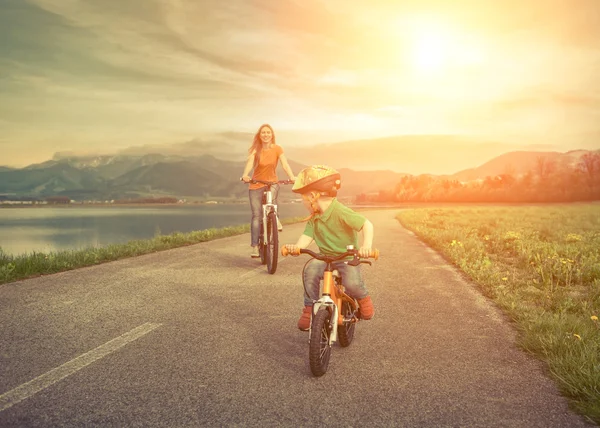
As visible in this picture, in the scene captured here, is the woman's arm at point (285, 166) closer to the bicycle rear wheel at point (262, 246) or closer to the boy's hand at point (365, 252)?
the bicycle rear wheel at point (262, 246)

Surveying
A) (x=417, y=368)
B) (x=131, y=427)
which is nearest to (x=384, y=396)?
(x=417, y=368)

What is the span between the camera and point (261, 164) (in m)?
9.63

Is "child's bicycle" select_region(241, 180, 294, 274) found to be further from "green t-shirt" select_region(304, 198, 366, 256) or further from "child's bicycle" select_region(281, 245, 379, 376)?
"green t-shirt" select_region(304, 198, 366, 256)

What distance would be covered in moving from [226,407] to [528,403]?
7.23 feet

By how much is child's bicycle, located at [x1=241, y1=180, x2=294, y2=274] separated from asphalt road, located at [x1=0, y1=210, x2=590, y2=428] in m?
1.29

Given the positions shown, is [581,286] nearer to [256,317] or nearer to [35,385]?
[256,317]

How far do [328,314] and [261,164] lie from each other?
5.95m

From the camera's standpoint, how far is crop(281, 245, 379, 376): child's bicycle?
381 centimetres

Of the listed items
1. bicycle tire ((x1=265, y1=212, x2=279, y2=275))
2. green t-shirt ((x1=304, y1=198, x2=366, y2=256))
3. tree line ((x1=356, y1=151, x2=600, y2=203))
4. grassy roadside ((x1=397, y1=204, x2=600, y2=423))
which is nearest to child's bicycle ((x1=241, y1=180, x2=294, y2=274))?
bicycle tire ((x1=265, y1=212, x2=279, y2=275))

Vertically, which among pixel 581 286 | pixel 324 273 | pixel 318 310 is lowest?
pixel 581 286

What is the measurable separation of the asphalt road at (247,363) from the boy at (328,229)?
60cm

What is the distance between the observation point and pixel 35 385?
3707 millimetres

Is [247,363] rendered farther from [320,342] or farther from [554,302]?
[554,302]

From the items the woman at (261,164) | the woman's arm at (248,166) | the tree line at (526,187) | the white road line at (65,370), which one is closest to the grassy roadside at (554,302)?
the white road line at (65,370)
